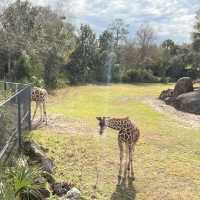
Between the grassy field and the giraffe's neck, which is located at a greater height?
the giraffe's neck

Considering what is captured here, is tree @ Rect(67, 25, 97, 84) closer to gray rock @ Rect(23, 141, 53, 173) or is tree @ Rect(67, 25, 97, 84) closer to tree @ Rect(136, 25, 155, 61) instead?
tree @ Rect(136, 25, 155, 61)

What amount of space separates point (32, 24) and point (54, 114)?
13.3 metres

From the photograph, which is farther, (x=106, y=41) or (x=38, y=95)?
(x=106, y=41)

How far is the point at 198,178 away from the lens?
8.96 m

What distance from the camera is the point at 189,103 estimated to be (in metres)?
20.7

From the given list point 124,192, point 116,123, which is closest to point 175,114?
point 116,123

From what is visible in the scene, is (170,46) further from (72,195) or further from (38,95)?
(72,195)

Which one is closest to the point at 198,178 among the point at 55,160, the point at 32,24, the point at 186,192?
the point at 186,192

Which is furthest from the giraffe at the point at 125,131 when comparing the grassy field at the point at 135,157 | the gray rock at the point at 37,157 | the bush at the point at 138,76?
the bush at the point at 138,76

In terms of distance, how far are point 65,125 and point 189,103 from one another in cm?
884

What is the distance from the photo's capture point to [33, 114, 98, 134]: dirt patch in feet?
43.9

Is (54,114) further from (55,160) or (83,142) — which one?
(55,160)

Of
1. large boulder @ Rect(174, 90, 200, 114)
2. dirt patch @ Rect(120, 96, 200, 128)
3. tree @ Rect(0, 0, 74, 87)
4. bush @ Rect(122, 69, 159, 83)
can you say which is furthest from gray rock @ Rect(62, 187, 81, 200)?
bush @ Rect(122, 69, 159, 83)

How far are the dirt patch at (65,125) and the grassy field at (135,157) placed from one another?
0.03 metres
